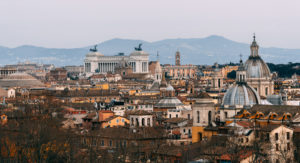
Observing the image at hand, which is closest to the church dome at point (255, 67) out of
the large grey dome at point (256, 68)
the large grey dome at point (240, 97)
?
the large grey dome at point (256, 68)

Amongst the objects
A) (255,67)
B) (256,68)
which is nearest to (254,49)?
(255,67)

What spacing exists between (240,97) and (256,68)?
25.6 m

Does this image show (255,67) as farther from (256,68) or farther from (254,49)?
(254,49)

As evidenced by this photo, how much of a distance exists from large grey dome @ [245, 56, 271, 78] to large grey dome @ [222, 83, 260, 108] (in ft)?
79.8

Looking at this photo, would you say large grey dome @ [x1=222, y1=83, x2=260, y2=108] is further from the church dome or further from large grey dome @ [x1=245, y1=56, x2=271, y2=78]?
large grey dome @ [x1=245, y1=56, x2=271, y2=78]

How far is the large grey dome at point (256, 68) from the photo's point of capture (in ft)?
253

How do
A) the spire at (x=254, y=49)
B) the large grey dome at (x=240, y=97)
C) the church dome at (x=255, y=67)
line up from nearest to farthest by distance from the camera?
the large grey dome at (x=240, y=97), the church dome at (x=255, y=67), the spire at (x=254, y=49)

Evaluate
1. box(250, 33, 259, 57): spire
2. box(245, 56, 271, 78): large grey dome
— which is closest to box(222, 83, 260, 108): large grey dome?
box(245, 56, 271, 78): large grey dome

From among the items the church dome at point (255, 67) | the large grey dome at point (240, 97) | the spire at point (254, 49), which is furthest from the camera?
the spire at point (254, 49)

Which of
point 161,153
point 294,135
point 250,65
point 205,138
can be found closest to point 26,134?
point 161,153

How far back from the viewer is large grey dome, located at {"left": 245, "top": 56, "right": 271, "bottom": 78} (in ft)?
253

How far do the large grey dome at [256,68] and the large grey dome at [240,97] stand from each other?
24327 millimetres

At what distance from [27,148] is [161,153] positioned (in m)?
6.45

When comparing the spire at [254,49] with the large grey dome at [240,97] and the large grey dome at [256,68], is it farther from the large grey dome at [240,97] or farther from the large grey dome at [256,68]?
the large grey dome at [240,97]
